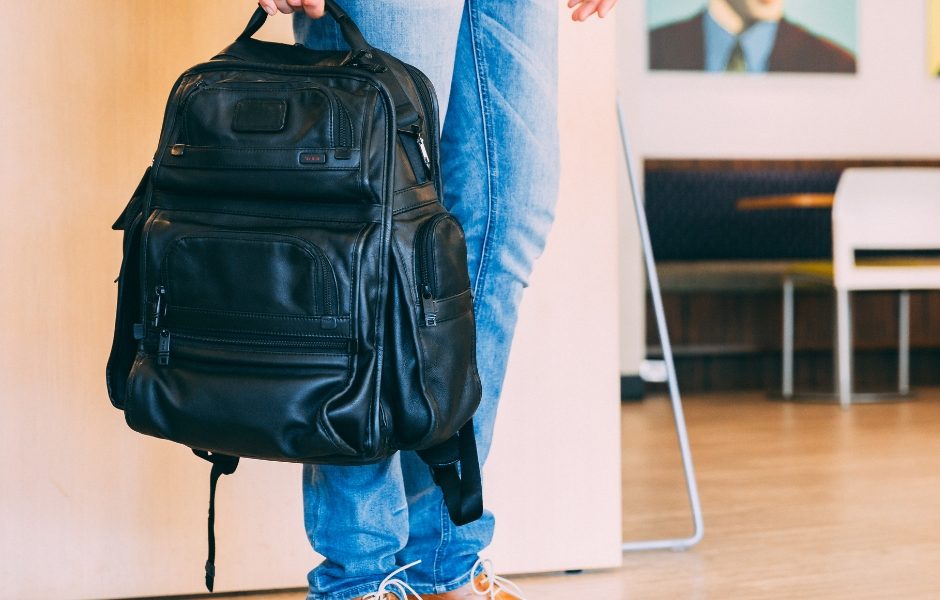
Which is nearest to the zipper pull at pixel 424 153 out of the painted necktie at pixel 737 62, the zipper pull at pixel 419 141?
the zipper pull at pixel 419 141

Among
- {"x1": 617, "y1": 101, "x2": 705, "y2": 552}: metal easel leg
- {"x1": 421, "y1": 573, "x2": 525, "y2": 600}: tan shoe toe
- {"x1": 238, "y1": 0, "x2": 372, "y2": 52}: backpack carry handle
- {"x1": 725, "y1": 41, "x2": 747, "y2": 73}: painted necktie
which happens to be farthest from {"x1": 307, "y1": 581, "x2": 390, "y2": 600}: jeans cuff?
{"x1": 725, "y1": 41, "x2": 747, "y2": 73}: painted necktie

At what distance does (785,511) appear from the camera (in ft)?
6.84

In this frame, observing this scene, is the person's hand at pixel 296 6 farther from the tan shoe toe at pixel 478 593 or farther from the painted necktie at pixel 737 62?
the painted necktie at pixel 737 62

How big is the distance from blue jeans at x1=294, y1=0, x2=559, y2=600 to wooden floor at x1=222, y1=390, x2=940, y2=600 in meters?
0.41

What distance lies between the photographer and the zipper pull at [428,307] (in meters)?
0.93

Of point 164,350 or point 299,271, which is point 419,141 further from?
point 164,350

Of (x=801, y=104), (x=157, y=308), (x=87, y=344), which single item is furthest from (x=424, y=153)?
(x=801, y=104)

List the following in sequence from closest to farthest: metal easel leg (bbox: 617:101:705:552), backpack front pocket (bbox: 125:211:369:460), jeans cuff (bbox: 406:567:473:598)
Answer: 1. backpack front pocket (bbox: 125:211:369:460)
2. jeans cuff (bbox: 406:567:473:598)
3. metal easel leg (bbox: 617:101:705:552)

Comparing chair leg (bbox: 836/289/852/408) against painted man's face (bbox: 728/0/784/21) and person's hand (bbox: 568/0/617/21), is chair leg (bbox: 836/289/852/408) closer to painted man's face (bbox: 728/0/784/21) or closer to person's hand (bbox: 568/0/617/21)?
painted man's face (bbox: 728/0/784/21)

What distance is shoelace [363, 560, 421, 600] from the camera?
3.58 ft

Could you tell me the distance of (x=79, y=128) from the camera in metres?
1.48

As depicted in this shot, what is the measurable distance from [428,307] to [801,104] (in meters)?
4.52

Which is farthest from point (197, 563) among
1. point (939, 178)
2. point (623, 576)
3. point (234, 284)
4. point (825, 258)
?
point (825, 258)

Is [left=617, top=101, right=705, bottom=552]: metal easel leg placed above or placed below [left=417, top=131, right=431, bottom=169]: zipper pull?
below
